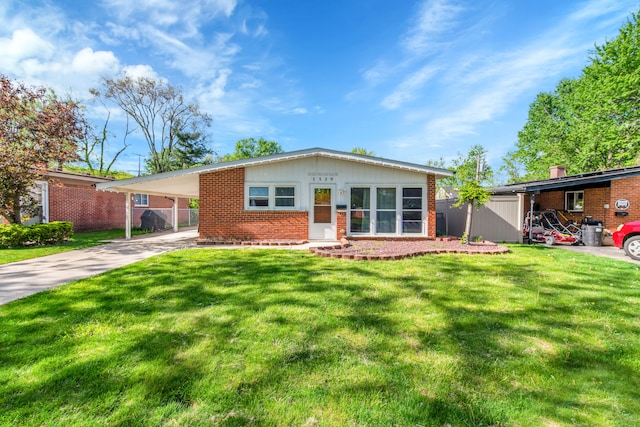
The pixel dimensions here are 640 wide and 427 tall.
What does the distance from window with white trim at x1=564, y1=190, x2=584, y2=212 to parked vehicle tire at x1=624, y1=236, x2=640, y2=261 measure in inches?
220

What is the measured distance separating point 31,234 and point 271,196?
319 inches

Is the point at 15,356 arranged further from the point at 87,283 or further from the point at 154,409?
the point at 87,283

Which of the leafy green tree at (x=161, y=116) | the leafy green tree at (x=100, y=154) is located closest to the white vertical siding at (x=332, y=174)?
the leafy green tree at (x=161, y=116)

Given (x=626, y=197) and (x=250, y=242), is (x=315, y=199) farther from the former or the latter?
(x=626, y=197)

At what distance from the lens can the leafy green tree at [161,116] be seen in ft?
83.2

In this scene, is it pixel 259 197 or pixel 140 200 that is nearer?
pixel 259 197

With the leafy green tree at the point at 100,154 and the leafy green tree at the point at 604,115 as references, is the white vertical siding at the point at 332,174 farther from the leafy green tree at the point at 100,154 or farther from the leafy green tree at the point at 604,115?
the leafy green tree at the point at 100,154

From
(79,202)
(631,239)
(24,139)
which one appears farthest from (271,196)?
(79,202)

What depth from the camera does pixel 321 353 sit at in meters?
2.58

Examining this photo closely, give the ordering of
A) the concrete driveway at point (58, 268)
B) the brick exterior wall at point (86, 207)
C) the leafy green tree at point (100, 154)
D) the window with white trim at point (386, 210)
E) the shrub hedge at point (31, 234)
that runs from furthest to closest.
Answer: the leafy green tree at point (100, 154) < the brick exterior wall at point (86, 207) < the window with white trim at point (386, 210) < the shrub hedge at point (31, 234) < the concrete driveway at point (58, 268)

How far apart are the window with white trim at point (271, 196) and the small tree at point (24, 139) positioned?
7.46m

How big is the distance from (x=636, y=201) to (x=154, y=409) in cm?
1548

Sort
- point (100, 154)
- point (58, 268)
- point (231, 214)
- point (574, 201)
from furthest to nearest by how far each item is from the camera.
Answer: point (100, 154) < point (574, 201) < point (231, 214) < point (58, 268)

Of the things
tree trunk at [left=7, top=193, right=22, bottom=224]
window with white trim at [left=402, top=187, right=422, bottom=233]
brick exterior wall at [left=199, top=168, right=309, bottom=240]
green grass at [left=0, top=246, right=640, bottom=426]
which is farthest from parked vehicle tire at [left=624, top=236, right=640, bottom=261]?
tree trunk at [left=7, top=193, right=22, bottom=224]
